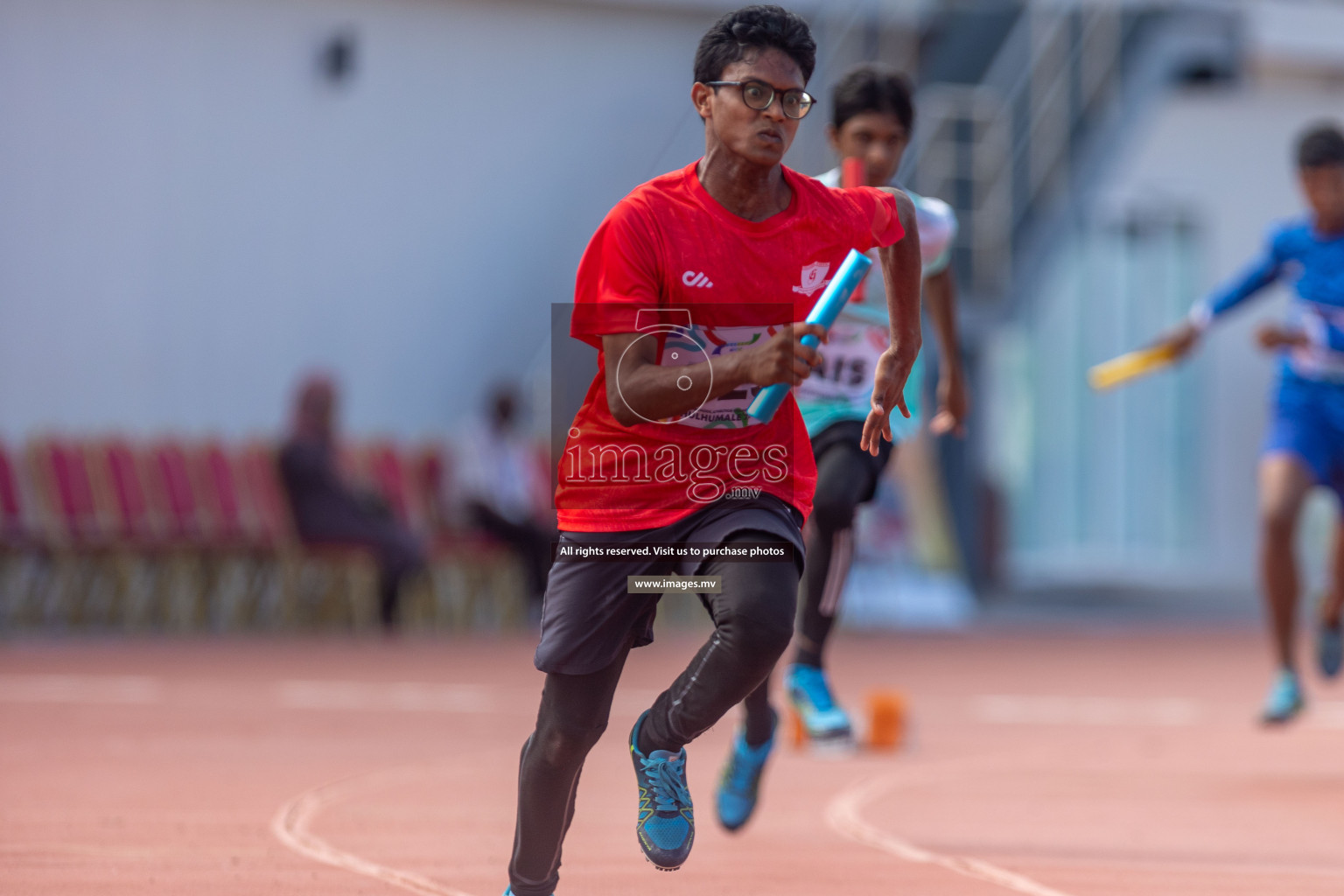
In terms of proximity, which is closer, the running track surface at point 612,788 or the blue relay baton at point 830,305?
the blue relay baton at point 830,305

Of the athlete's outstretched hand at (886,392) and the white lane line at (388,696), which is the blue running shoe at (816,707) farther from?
the white lane line at (388,696)

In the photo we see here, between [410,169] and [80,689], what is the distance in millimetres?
7930

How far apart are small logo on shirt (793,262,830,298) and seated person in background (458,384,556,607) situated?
34.6 ft

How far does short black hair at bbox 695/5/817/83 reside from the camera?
3771mm

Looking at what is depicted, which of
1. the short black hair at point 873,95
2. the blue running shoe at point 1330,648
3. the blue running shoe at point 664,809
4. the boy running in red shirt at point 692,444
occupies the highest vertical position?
the short black hair at point 873,95

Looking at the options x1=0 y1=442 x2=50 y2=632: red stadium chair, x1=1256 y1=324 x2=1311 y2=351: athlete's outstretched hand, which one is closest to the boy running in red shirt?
x1=1256 y1=324 x2=1311 y2=351: athlete's outstretched hand

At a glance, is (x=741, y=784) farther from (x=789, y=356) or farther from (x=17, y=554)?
(x=17, y=554)

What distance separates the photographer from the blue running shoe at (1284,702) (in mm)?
7238

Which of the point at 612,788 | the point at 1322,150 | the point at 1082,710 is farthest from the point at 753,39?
the point at 1082,710

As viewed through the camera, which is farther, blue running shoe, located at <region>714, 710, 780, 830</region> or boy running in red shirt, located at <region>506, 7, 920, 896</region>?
blue running shoe, located at <region>714, 710, 780, 830</region>

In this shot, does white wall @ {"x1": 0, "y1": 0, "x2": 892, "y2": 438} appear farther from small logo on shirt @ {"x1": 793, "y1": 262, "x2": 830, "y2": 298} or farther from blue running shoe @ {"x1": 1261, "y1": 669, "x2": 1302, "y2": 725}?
small logo on shirt @ {"x1": 793, "y1": 262, "x2": 830, "y2": 298}

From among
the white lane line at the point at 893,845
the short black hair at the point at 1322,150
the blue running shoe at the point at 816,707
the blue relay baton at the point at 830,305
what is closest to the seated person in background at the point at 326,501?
the white lane line at the point at 893,845

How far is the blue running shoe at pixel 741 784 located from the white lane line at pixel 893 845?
426mm

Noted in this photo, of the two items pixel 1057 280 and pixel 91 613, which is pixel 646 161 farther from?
pixel 91 613
